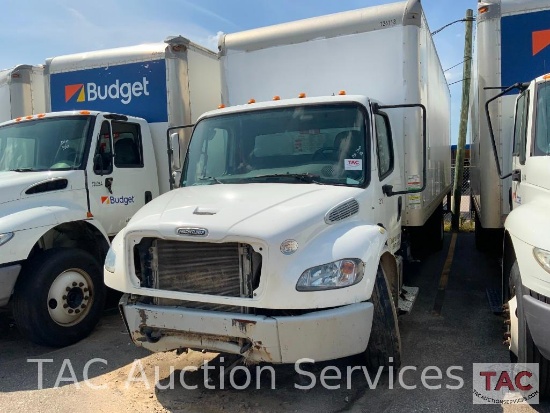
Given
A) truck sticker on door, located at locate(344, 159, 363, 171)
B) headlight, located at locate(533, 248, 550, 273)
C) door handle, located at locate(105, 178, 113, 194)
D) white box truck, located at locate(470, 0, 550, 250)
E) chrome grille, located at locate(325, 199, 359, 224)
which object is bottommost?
headlight, located at locate(533, 248, 550, 273)

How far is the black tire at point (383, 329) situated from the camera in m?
3.82

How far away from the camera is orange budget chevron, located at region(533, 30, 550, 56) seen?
17.2 feet

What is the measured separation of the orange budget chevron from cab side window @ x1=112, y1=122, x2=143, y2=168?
4.86 metres

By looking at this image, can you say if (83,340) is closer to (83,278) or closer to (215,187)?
(83,278)

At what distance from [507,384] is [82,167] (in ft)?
16.0

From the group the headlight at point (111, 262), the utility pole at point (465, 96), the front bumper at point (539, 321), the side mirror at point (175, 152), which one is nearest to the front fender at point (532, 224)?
the front bumper at point (539, 321)

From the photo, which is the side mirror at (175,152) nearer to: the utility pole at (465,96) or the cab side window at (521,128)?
the cab side window at (521,128)

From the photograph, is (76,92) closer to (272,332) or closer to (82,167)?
(82,167)

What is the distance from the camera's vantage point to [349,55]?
218 inches

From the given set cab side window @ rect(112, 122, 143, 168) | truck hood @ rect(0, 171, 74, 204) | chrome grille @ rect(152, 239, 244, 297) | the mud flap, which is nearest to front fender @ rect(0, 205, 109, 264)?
truck hood @ rect(0, 171, 74, 204)

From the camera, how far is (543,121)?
13.4 feet

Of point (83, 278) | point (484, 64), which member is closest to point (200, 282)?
point (83, 278)

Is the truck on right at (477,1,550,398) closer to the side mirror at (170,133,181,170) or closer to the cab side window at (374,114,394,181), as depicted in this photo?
the cab side window at (374,114,394,181)

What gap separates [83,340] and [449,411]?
3794mm
